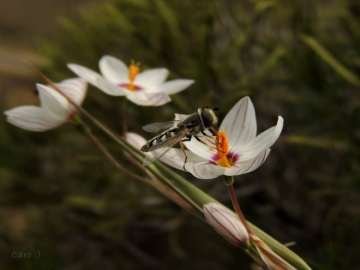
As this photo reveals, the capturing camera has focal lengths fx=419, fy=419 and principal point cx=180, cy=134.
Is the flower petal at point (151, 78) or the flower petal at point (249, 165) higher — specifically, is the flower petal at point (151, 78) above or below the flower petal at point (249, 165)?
above

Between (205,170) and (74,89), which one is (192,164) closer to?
(205,170)

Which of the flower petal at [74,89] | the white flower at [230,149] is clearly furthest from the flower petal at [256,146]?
the flower petal at [74,89]

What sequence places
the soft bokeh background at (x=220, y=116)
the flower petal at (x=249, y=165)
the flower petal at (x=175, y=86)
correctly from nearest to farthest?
1. the flower petal at (x=249, y=165)
2. the flower petal at (x=175, y=86)
3. the soft bokeh background at (x=220, y=116)

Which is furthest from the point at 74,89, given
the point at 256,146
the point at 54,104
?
the point at 256,146

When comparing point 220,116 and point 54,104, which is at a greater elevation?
point 54,104

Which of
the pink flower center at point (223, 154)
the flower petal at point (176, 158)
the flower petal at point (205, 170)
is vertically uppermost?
the flower petal at point (176, 158)

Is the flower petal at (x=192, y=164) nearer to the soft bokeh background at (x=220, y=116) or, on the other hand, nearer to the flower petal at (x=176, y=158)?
the flower petal at (x=176, y=158)

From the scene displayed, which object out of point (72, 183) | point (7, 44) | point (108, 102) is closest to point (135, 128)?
point (108, 102)

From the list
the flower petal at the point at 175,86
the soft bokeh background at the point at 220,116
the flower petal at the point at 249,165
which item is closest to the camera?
the flower petal at the point at 249,165
